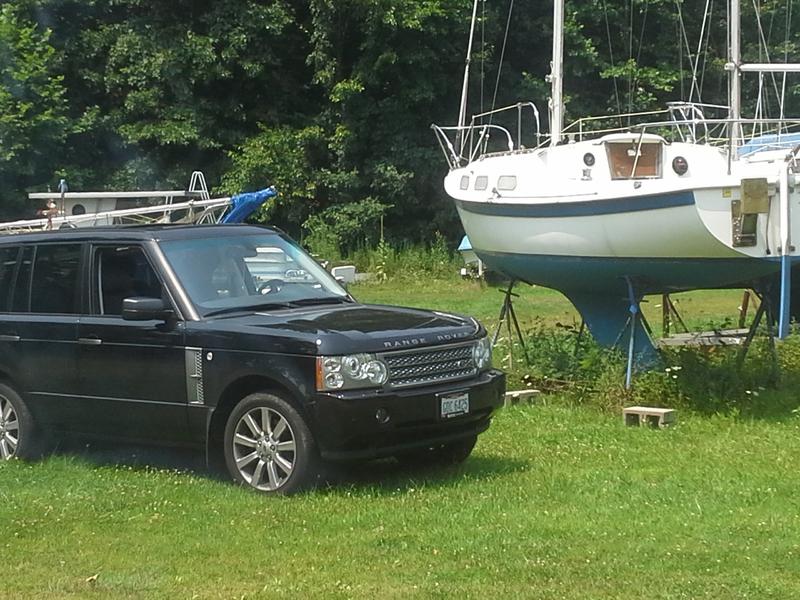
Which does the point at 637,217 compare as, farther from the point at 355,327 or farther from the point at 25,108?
the point at 25,108

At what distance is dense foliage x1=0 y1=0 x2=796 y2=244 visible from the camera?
3206 centimetres

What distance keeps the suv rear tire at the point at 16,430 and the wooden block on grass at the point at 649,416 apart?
505cm

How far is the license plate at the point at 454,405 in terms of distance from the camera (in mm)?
8547

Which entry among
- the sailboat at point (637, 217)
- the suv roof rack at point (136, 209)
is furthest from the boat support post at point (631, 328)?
the suv roof rack at point (136, 209)

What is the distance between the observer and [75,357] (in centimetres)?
945

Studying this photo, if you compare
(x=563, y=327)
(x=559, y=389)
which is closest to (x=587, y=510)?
(x=559, y=389)

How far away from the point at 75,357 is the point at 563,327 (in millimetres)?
6632

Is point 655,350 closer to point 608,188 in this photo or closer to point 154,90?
point 608,188

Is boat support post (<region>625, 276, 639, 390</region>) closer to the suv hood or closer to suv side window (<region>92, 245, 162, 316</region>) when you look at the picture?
the suv hood

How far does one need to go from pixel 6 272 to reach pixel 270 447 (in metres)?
3.18

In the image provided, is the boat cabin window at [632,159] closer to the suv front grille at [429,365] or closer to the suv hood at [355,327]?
the suv hood at [355,327]

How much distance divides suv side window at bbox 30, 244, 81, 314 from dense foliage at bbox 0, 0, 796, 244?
2198 centimetres

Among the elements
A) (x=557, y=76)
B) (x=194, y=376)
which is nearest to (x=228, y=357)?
(x=194, y=376)

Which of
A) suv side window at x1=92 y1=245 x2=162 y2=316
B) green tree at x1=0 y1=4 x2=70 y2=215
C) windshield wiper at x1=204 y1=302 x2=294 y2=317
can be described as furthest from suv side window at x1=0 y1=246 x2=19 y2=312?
green tree at x1=0 y1=4 x2=70 y2=215
